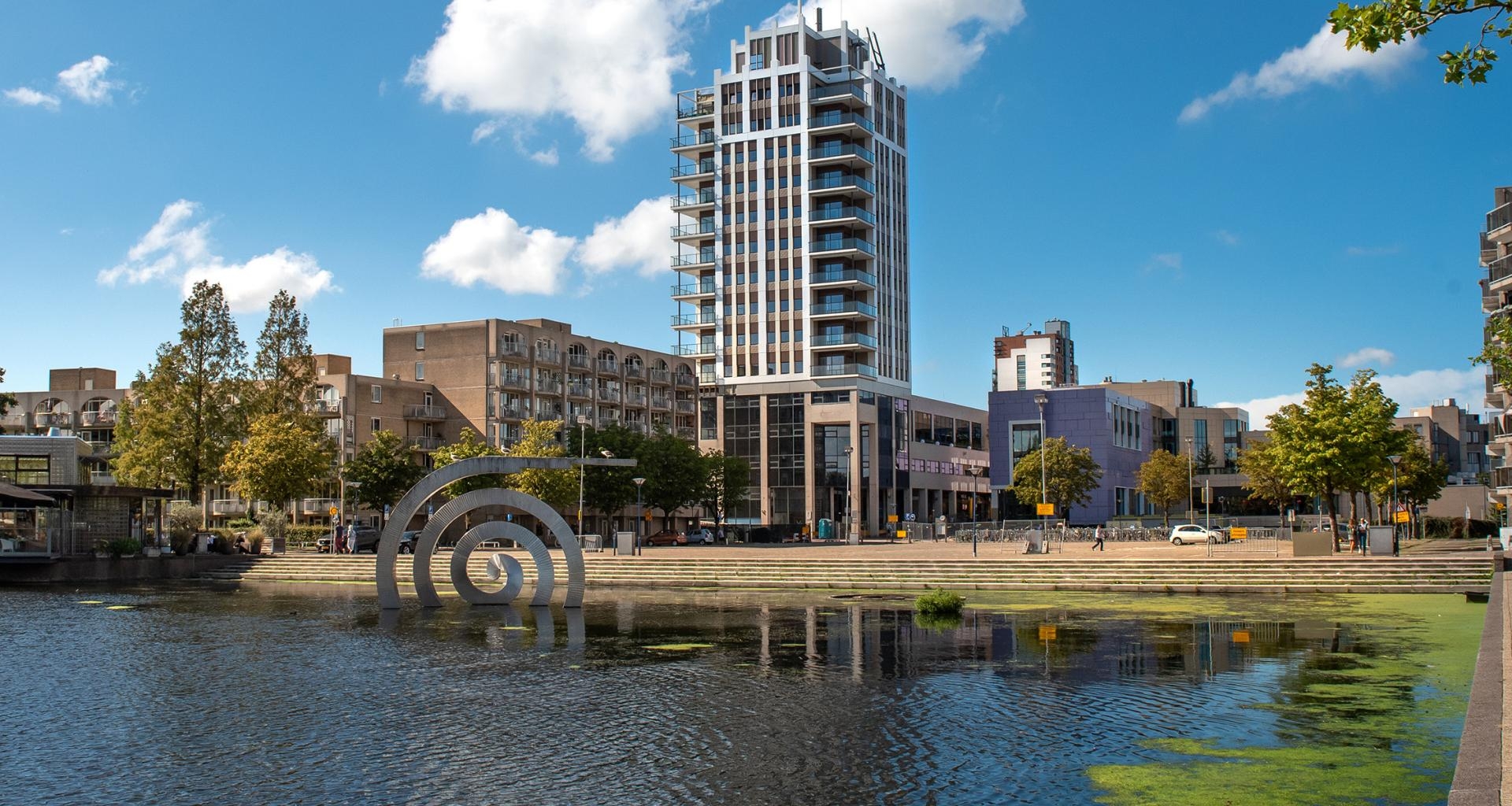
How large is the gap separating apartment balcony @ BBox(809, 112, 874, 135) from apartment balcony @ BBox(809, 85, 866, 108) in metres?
0.98

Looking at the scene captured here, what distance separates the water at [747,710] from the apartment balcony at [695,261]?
69572mm

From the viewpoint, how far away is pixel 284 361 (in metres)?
69.9

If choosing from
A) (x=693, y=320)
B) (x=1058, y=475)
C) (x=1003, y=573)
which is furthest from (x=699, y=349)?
(x=1003, y=573)

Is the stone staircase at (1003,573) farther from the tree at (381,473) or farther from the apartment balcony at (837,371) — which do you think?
the apartment balcony at (837,371)

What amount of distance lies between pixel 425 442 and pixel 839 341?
32942mm

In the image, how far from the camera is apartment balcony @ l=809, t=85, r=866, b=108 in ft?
309

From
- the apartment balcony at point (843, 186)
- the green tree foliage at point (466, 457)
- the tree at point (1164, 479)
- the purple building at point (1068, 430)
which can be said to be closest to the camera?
the green tree foliage at point (466, 457)

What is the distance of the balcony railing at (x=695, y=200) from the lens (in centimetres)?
9794

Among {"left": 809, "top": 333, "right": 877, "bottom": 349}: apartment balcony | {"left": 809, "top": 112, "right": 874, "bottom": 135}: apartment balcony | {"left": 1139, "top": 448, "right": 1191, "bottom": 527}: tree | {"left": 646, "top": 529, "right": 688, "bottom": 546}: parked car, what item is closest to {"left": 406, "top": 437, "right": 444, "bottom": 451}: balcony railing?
{"left": 646, "top": 529, "right": 688, "bottom": 546}: parked car

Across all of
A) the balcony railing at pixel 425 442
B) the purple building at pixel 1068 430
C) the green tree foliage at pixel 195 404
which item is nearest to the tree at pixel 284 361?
the green tree foliage at pixel 195 404

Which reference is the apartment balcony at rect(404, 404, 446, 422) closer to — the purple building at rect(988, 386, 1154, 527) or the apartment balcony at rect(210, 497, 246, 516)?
the apartment balcony at rect(210, 497, 246, 516)

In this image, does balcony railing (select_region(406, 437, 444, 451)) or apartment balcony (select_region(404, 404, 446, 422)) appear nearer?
balcony railing (select_region(406, 437, 444, 451))

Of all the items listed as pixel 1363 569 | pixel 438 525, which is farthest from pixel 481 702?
pixel 1363 569

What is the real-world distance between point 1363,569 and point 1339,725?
26060 mm
